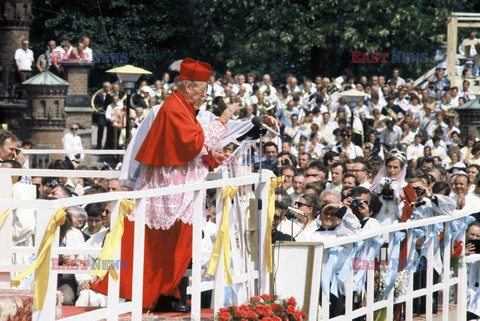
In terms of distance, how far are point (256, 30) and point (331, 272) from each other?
32044mm

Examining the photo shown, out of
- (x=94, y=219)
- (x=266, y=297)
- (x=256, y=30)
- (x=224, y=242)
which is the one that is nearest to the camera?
(x=224, y=242)

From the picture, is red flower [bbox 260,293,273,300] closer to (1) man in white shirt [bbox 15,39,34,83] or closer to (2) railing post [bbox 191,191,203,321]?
(2) railing post [bbox 191,191,203,321]

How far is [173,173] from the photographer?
1023 centimetres

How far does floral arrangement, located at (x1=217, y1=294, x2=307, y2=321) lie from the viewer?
383 inches

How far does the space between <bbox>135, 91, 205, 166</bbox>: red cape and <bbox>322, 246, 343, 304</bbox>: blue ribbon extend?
4.95ft

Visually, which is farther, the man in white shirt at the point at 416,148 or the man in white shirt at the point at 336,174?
the man in white shirt at the point at 416,148

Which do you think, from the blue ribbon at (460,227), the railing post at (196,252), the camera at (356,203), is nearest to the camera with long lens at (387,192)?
the blue ribbon at (460,227)

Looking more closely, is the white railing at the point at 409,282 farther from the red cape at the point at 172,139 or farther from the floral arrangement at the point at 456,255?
the red cape at the point at 172,139

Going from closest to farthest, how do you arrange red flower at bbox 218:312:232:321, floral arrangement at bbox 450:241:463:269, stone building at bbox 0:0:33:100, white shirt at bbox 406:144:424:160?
red flower at bbox 218:312:232:321 → floral arrangement at bbox 450:241:463:269 → white shirt at bbox 406:144:424:160 → stone building at bbox 0:0:33:100

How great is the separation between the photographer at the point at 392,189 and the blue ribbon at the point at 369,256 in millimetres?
1369

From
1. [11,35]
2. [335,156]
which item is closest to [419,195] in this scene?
[335,156]

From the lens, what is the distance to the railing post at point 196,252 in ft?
31.2

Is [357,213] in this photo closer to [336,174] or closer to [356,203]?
[356,203]

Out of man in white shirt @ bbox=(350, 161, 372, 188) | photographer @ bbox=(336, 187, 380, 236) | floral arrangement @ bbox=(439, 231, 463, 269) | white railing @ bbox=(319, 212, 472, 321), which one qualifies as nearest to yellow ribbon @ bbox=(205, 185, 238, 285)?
white railing @ bbox=(319, 212, 472, 321)
